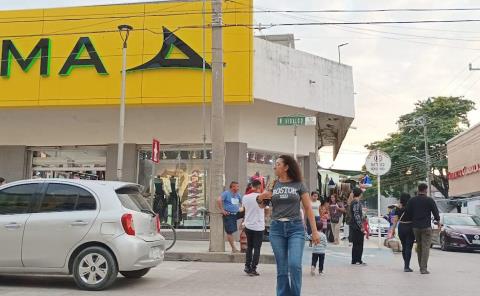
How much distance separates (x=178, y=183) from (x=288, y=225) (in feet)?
39.8

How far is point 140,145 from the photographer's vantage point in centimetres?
1778

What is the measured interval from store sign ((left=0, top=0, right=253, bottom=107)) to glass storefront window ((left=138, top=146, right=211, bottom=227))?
2.69 meters

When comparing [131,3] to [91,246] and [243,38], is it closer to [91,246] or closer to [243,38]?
[243,38]

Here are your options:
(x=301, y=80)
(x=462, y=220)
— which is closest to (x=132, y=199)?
(x=301, y=80)

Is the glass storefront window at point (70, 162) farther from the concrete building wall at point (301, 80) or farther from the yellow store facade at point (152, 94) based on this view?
the concrete building wall at point (301, 80)

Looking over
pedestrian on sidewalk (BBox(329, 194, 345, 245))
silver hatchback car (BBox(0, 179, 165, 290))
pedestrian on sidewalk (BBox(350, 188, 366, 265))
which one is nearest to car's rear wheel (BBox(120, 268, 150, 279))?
silver hatchback car (BBox(0, 179, 165, 290))

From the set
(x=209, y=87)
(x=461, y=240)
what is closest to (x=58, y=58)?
(x=209, y=87)

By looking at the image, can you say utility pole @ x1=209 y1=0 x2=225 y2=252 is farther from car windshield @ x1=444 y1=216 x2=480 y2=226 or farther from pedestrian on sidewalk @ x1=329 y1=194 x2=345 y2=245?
car windshield @ x1=444 y1=216 x2=480 y2=226

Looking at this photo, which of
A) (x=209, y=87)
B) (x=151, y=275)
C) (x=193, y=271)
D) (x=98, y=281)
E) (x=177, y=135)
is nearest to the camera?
(x=98, y=281)

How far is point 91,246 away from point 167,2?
34.4 feet

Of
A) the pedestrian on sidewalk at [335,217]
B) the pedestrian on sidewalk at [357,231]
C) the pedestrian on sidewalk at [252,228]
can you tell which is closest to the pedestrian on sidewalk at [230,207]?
the pedestrian on sidewalk at [252,228]

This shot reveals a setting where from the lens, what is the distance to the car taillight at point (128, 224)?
25.5 ft

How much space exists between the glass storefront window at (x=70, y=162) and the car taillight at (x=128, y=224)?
10.7 meters

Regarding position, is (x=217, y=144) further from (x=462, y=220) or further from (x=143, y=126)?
(x=462, y=220)
